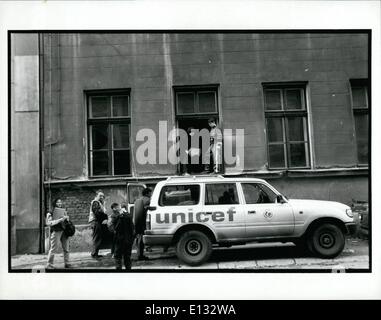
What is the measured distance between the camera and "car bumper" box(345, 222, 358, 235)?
7.85m

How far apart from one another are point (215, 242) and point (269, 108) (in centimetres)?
273

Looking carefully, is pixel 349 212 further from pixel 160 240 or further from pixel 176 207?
pixel 160 240

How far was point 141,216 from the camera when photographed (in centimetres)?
804

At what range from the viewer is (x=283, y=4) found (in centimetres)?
766

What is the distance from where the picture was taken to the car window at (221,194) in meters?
7.86

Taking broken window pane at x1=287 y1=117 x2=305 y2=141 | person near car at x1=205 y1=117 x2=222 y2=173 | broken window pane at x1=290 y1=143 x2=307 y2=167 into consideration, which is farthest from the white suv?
broken window pane at x1=287 y1=117 x2=305 y2=141

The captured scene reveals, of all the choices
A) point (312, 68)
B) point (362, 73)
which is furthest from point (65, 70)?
point (362, 73)

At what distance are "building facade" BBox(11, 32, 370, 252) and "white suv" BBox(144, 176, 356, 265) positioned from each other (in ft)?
1.48

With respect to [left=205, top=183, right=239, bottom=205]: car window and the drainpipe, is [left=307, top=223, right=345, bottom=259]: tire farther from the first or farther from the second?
the drainpipe

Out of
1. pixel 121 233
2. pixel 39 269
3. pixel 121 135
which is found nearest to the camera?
pixel 39 269

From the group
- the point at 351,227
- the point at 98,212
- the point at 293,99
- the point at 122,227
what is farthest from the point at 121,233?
the point at 293,99

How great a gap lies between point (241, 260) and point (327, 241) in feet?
4.86

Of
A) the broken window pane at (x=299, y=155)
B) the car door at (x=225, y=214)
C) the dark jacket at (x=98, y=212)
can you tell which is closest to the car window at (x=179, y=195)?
the car door at (x=225, y=214)
